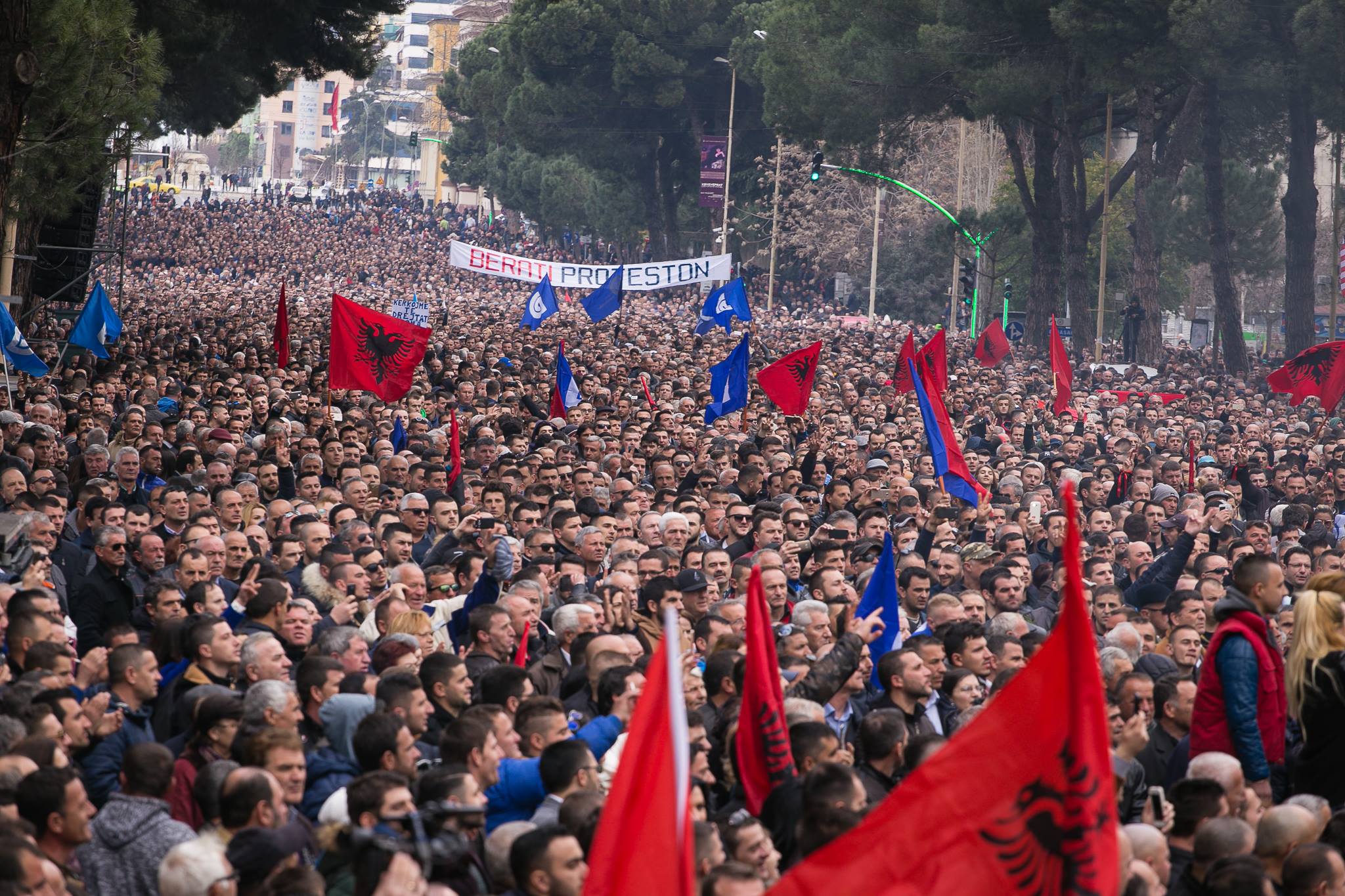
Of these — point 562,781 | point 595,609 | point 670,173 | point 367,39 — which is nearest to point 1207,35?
point 367,39

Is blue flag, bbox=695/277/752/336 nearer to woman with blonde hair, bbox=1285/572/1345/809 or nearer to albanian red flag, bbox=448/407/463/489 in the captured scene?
albanian red flag, bbox=448/407/463/489

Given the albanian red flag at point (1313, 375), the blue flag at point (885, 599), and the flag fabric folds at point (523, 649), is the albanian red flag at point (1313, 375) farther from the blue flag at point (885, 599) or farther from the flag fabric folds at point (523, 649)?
the flag fabric folds at point (523, 649)

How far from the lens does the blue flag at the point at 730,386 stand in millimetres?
19328

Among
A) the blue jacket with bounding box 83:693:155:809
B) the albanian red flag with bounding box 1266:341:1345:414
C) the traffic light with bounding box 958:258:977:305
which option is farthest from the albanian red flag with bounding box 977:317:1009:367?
the blue jacket with bounding box 83:693:155:809

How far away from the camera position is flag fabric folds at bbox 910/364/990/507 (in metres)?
13.7

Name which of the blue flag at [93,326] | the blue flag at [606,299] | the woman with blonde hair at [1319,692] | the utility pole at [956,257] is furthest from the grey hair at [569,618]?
the utility pole at [956,257]

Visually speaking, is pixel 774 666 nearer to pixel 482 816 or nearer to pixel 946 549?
pixel 482 816

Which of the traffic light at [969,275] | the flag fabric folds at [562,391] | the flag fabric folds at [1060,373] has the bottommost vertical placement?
the flag fabric folds at [562,391]

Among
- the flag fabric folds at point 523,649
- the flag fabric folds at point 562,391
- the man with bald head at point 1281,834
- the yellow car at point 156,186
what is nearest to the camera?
the man with bald head at point 1281,834

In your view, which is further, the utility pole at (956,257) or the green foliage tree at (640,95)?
the green foliage tree at (640,95)

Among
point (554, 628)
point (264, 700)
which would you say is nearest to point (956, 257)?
point (554, 628)

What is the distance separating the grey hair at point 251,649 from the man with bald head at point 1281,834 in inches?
→ 146

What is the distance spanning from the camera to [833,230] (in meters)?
65.6

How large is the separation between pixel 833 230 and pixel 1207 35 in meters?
32.5
